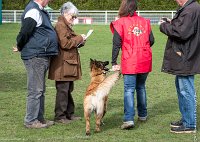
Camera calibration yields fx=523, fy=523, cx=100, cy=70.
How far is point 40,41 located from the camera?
24.6 ft

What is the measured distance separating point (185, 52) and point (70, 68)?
1.84m

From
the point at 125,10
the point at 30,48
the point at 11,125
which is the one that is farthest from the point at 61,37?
the point at 11,125

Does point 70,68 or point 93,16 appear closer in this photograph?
point 70,68

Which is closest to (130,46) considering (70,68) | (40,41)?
(70,68)

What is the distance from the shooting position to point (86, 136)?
7.23 metres

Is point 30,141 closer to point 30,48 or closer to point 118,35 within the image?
point 30,48

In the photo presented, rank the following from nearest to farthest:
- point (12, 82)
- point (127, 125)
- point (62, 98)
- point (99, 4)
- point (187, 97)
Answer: point (187, 97) → point (127, 125) → point (62, 98) → point (12, 82) → point (99, 4)

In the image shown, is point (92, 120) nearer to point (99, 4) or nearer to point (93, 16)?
point (93, 16)

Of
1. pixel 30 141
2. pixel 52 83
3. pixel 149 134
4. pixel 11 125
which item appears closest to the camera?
pixel 30 141

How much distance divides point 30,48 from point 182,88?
2.23 meters

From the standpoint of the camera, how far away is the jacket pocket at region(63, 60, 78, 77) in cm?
797

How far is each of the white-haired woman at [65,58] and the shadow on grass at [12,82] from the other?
3.33m

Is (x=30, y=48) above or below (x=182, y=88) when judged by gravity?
above

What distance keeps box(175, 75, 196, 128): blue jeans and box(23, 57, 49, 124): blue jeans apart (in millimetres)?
1942
